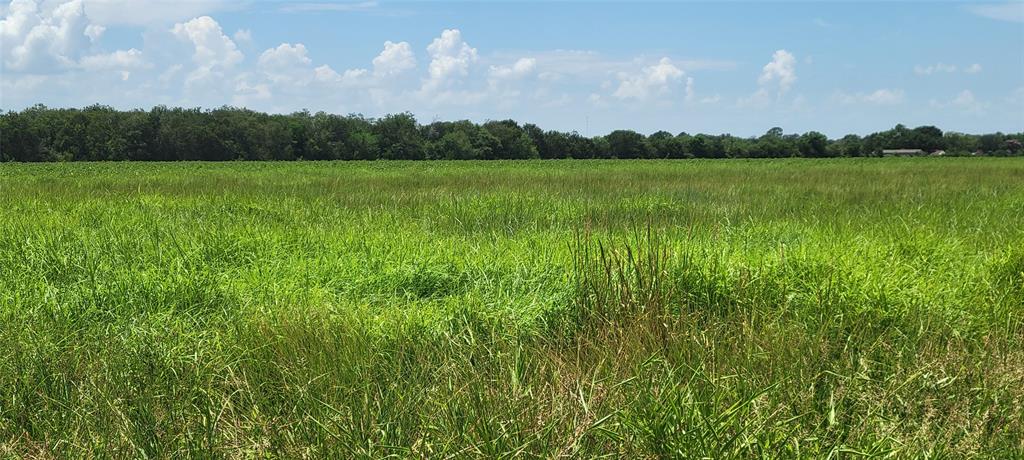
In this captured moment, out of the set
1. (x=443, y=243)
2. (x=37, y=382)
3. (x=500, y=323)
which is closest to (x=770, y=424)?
(x=500, y=323)

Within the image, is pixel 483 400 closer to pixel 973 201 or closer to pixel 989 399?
pixel 989 399

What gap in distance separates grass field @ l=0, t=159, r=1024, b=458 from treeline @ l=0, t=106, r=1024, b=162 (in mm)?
60833

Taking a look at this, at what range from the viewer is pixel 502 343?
3.61 m

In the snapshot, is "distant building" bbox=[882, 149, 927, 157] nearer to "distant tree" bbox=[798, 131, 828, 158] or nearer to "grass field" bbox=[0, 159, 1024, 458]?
"distant tree" bbox=[798, 131, 828, 158]

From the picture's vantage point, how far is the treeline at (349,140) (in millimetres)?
59219

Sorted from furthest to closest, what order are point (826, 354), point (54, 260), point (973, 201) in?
point (973, 201)
point (54, 260)
point (826, 354)

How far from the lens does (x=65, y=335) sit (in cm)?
394

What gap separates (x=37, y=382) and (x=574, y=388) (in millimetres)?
2638

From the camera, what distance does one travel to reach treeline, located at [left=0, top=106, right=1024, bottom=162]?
5922cm

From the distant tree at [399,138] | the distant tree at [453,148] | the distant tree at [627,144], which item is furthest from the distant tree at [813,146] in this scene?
the distant tree at [399,138]

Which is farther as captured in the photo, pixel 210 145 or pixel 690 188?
pixel 210 145

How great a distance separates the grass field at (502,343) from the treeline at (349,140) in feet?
200

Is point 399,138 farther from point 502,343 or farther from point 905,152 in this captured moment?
point 502,343

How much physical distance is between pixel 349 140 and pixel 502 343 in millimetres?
76506
